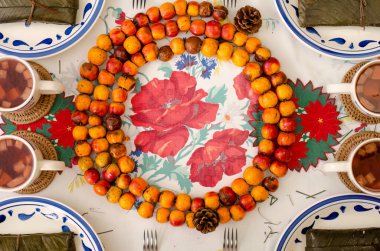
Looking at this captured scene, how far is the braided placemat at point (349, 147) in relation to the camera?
92 cm

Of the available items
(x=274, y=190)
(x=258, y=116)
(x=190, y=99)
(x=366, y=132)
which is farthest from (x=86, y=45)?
(x=366, y=132)

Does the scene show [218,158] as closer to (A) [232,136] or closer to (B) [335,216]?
(A) [232,136]

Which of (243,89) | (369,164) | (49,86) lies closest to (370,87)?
(369,164)

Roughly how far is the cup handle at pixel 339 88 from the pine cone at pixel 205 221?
0.34 metres

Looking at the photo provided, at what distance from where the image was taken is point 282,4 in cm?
93

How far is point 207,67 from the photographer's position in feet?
3.18

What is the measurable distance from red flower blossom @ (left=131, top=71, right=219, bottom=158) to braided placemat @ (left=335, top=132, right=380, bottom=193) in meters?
0.28

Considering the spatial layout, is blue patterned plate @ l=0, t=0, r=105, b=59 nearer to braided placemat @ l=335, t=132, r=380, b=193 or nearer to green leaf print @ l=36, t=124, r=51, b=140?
green leaf print @ l=36, t=124, r=51, b=140

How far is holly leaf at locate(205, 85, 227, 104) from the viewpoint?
97 centimetres

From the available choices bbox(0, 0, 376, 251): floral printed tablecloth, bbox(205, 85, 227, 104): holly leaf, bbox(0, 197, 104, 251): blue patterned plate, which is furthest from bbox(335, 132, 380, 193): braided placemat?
bbox(0, 197, 104, 251): blue patterned plate

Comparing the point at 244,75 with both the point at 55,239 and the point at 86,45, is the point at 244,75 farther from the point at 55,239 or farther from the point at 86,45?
the point at 55,239

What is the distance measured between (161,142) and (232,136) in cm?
15

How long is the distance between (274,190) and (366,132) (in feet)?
0.76

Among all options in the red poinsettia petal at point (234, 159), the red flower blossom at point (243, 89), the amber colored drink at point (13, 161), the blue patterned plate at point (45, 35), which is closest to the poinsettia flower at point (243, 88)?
the red flower blossom at point (243, 89)
